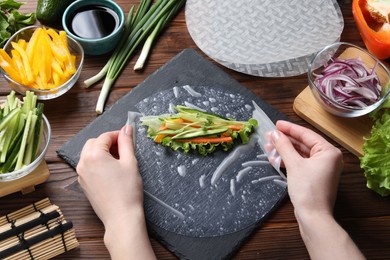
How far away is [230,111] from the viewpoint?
1568 millimetres

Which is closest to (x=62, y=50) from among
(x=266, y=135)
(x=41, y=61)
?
(x=41, y=61)

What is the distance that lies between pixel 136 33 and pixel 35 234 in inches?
24.5

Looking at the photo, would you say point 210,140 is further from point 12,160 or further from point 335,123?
point 12,160

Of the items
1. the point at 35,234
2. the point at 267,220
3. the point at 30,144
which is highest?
the point at 30,144

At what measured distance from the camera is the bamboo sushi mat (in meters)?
1.30

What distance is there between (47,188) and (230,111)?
49 centimetres

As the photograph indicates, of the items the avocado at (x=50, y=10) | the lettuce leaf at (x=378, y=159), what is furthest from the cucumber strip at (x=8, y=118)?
the lettuce leaf at (x=378, y=159)

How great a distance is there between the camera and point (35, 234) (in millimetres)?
1317

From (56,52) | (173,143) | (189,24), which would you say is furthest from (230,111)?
(56,52)

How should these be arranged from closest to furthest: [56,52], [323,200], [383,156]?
[323,200], [383,156], [56,52]

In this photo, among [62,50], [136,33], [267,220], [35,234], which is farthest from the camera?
[136,33]

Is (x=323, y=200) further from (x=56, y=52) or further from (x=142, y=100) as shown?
(x=56, y=52)

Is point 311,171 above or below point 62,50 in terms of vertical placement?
below

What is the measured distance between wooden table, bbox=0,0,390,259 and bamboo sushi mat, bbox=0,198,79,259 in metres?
0.04
